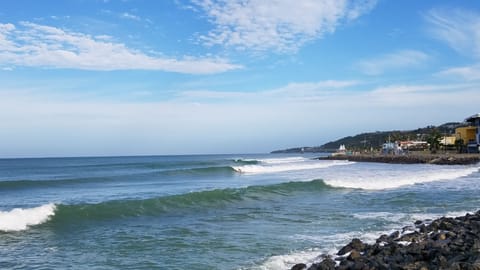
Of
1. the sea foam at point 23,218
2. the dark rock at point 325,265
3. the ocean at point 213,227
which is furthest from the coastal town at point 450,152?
the dark rock at point 325,265

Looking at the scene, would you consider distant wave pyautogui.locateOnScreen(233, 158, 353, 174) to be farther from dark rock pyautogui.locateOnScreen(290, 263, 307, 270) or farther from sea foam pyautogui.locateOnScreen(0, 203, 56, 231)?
dark rock pyautogui.locateOnScreen(290, 263, 307, 270)

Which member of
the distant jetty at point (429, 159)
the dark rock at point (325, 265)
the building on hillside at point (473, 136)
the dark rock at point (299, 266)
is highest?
the building on hillside at point (473, 136)

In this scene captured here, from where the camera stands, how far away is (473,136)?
65.0 metres

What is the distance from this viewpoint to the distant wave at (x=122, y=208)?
1477 centimetres

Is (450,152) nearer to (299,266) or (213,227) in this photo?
(213,227)

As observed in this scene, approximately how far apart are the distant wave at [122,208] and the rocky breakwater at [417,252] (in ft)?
29.3

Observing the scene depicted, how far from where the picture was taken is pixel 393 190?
2356 centimetres

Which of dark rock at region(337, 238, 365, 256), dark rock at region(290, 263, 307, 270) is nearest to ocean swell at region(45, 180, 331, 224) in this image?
dark rock at region(337, 238, 365, 256)

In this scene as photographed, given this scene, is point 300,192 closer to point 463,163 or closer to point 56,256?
point 56,256

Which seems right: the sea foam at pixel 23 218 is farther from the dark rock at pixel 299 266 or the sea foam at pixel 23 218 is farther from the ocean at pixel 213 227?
the dark rock at pixel 299 266

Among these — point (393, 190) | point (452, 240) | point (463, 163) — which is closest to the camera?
point (452, 240)

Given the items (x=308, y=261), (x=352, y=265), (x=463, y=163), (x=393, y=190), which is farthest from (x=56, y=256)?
(x=463, y=163)

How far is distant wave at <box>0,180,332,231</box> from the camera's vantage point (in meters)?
14.8

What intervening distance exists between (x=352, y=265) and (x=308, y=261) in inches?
48.4
